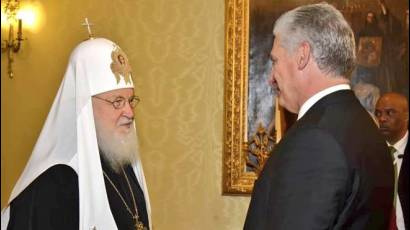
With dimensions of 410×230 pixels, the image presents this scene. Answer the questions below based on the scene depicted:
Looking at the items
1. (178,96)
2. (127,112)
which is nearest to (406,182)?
(127,112)

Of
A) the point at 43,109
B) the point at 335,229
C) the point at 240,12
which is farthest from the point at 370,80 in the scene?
the point at 43,109

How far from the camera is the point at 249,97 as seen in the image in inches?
172

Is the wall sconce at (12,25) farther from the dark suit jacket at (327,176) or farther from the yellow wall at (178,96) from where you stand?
the dark suit jacket at (327,176)

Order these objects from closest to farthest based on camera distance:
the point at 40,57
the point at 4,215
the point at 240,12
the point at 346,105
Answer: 1. the point at 346,105
2. the point at 4,215
3. the point at 240,12
4. the point at 40,57

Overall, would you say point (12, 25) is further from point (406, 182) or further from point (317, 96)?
point (406, 182)

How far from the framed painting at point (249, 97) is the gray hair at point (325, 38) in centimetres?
215

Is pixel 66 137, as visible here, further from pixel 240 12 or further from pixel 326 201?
pixel 240 12

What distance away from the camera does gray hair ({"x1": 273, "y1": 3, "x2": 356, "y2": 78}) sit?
2104mm

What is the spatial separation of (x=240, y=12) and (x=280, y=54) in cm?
225

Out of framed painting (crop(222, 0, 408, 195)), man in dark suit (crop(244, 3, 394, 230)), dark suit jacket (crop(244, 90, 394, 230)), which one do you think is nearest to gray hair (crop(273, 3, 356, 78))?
man in dark suit (crop(244, 3, 394, 230))

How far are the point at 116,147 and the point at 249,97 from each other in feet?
5.04

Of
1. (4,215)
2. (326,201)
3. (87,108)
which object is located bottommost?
(4,215)

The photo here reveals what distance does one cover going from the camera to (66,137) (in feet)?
9.53

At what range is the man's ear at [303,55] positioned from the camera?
83.5 inches
